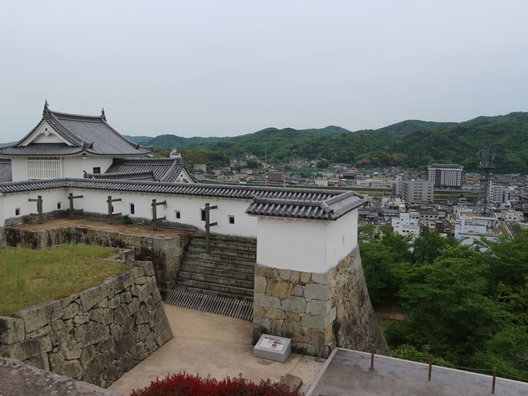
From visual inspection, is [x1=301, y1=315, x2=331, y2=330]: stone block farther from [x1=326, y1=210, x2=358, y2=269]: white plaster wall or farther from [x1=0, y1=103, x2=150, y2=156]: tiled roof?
[x1=0, y1=103, x2=150, y2=156]: tiled roof

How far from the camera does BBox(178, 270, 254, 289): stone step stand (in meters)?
11.9

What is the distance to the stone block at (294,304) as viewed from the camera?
30.9 ft

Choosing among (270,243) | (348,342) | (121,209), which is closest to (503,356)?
(348,342)

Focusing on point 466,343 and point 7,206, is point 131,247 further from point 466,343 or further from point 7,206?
point 466,343

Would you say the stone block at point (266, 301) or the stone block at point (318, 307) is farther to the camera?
the stone block at point (266, 301)

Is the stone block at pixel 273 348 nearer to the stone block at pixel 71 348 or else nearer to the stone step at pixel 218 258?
the stone step at pixel 218 258

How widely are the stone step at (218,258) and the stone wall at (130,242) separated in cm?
37

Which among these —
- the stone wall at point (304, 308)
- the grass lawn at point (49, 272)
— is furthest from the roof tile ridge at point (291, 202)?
the grass lawn at point (49, 272)

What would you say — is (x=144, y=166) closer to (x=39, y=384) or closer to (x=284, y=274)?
(x=284, y=274)

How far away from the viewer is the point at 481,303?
52.5 feet

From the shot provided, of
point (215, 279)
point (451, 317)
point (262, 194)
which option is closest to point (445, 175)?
point (451, 317)

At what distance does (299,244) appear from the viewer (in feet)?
31.1

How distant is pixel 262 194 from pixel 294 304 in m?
4.33

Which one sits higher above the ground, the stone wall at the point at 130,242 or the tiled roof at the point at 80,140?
the tiled roof at the point at 80,140
